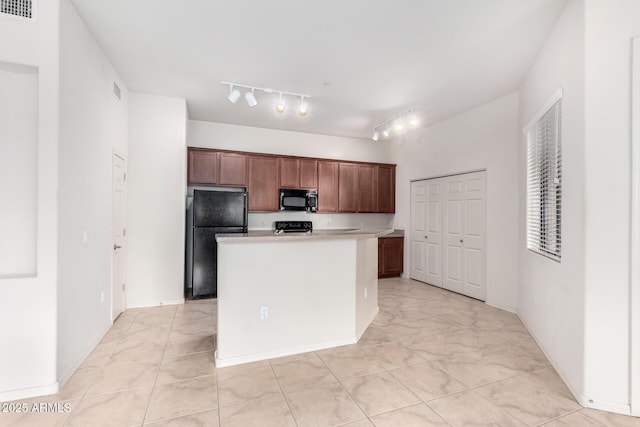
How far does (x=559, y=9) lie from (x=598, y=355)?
2.67 m

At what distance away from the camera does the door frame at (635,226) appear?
1.95m

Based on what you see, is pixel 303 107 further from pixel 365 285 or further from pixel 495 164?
pixel 495 164

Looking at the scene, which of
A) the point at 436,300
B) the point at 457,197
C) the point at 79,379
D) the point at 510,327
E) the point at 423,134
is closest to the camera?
the point at 79,379

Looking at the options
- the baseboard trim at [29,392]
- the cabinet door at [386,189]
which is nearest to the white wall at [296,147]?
the cabinet door at [386,189]

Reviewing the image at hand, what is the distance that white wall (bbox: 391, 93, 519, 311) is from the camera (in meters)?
4.09

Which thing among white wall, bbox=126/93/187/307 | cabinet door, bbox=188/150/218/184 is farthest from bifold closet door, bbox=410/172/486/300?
white wall, bbox=126/93/187/307

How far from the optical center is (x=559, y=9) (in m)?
2.43

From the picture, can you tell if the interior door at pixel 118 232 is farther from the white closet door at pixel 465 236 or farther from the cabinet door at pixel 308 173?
the white closet door at pixel 465 236

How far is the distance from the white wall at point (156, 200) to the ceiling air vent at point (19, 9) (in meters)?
1.99

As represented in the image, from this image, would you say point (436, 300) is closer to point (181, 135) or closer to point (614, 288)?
point (614, 288)

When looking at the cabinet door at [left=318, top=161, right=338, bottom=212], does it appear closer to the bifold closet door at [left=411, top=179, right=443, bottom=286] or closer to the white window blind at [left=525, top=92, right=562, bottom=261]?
the bifold closet door at [left=411, top=179, right=443, bottom=286]

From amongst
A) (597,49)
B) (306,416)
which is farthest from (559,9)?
(306,416)

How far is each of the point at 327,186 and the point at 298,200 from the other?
684 mm

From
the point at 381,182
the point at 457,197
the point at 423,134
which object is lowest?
the point at 457,197
